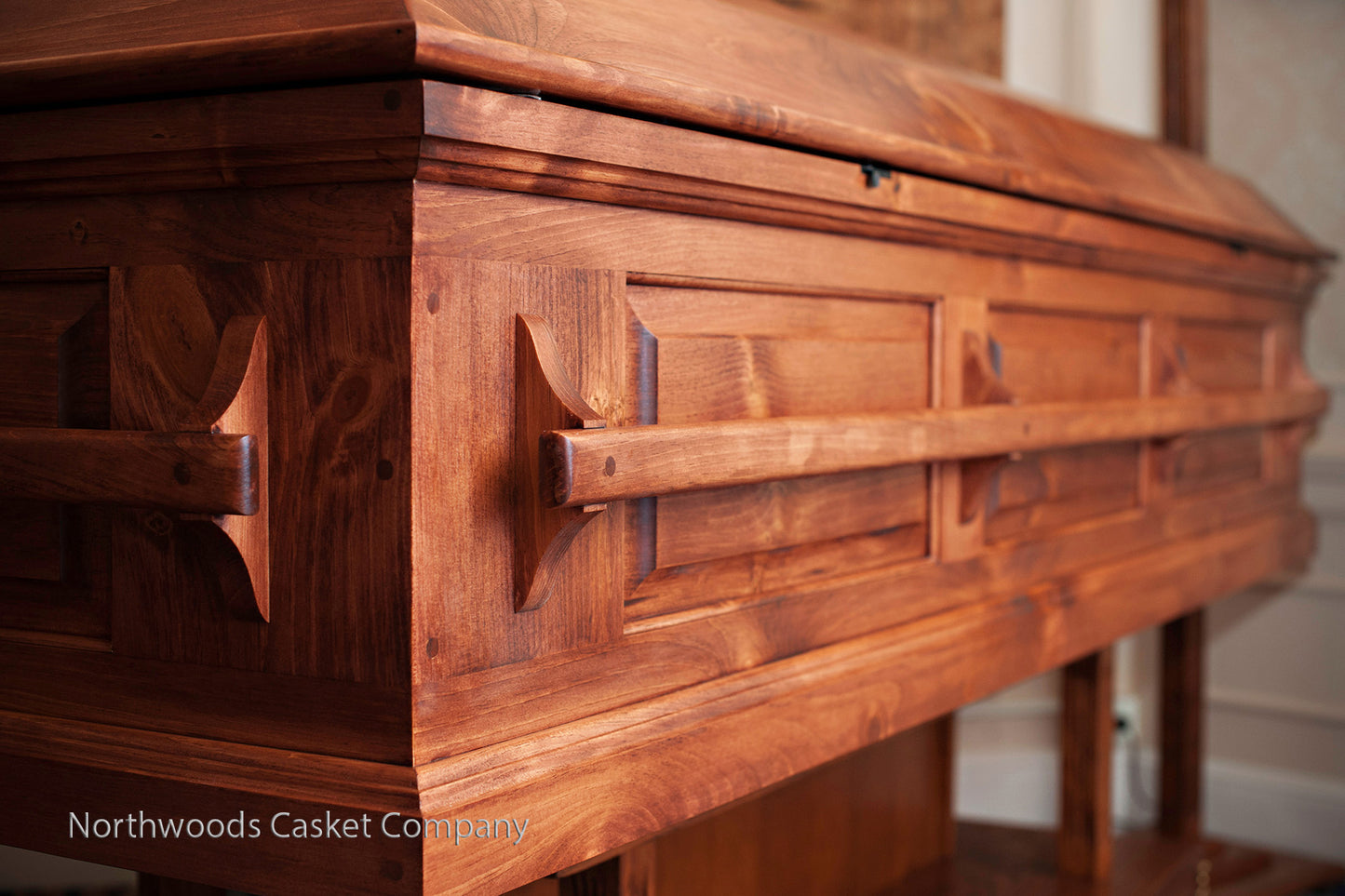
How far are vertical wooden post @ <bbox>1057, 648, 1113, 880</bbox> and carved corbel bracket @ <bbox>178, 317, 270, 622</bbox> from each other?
134cm

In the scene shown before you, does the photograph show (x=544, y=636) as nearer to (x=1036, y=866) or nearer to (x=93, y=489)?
(x=93, y=489)

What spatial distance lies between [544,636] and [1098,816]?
4.12 ft

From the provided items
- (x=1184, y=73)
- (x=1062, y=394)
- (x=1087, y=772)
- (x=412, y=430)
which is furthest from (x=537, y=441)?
(x=1184, y=73)

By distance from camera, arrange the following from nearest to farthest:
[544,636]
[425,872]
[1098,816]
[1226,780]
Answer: [425,872] < [544,636] < [1098,816] < [1226,780]

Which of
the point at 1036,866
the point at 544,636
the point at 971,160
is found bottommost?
the point at 1036,866

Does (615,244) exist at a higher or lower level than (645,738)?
higher

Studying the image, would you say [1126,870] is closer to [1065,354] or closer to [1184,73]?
[1065,354]

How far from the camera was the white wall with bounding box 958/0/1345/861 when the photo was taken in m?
2.46

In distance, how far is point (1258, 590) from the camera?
2.56m

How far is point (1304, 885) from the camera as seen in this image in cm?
224

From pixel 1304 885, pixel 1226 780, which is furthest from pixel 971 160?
pixel 1226 780

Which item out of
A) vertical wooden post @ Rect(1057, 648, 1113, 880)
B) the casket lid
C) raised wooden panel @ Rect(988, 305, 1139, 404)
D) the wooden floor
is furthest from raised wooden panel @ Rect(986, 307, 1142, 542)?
the wooden floor

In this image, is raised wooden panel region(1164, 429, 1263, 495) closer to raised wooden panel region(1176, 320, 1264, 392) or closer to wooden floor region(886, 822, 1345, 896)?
raised wooden panel region(1176, 320, 1264, 392)

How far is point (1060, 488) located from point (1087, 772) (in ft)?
1.78
